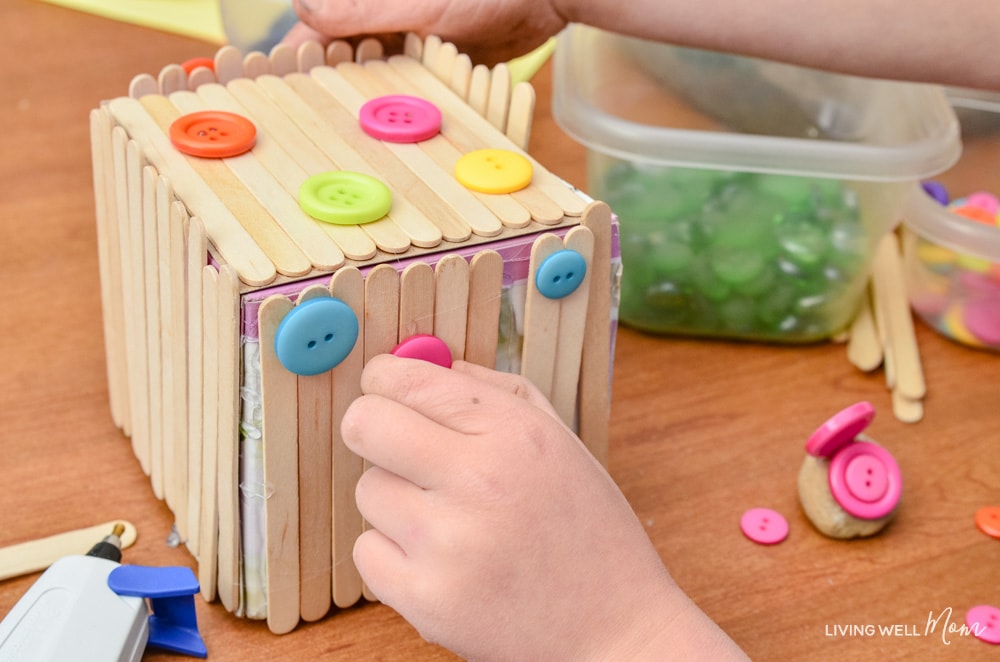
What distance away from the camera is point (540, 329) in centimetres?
55

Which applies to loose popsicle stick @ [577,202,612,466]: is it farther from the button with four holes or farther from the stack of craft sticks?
the stack of craft sticks

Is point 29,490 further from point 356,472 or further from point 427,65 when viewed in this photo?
point 427,65

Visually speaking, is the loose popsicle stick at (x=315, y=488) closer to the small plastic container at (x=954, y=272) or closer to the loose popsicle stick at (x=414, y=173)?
the loose popsicle stick at (x=414, y=173)

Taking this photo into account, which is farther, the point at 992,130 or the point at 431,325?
the point at 992,130

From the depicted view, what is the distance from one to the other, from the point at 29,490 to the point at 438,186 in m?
0.30

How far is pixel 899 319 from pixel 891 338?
0.09 feet

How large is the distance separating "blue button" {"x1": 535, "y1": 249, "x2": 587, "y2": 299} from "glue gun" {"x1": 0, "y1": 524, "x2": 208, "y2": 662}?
0.23 m

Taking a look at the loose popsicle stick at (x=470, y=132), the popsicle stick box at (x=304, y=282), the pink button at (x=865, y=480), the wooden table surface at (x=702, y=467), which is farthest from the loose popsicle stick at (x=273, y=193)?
the pink button at (x=865, y=480)

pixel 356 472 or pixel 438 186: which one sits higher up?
pixel 438 186

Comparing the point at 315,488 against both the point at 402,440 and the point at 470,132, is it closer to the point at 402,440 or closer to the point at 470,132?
the point at 402,440

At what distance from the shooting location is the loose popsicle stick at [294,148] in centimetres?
50

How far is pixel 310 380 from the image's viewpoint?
1.63ft

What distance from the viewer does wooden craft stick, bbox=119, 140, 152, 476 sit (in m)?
0.56

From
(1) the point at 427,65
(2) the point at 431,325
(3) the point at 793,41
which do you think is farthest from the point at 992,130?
(2) the point at 431,325
